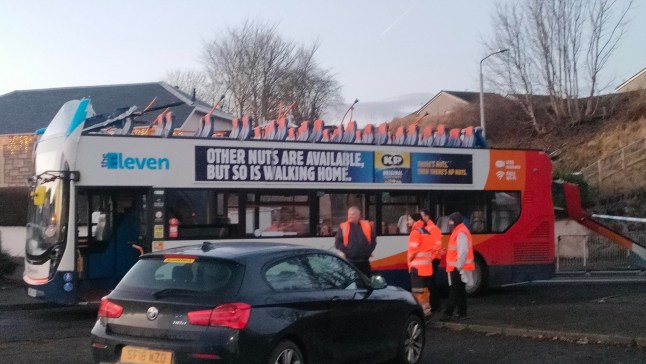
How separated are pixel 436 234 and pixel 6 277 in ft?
37.0

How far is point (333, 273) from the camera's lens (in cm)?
851

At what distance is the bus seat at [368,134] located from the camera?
16344 millimetres

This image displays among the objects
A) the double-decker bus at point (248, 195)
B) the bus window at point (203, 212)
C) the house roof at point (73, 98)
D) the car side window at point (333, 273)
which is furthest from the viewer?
the house roof at point (73, 98)

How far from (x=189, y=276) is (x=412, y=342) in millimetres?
3218

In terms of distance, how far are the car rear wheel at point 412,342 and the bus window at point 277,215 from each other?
567 centimetres

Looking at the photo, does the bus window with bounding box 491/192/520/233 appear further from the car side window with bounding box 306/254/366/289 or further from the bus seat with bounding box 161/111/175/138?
the car side window with bounding box 306/254/366/289

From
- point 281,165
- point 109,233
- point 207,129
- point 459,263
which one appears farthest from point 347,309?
point 109,233

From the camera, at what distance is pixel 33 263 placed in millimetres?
13812

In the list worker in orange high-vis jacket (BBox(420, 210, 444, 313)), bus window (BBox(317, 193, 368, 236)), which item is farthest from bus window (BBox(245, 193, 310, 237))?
worker in orange high-vis jacket (BBox(420, 210, 444, 313))

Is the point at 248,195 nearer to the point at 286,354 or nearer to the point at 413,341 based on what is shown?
the point at 413,341

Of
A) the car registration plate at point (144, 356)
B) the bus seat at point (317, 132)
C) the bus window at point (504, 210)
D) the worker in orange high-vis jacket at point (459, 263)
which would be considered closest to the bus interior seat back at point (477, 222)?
A: the bus window at point (504, 210)

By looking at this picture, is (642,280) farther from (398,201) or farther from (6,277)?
(6,277)

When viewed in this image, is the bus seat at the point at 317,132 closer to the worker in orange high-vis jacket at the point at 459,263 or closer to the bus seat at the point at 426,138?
the bus seat at the point at 426,138

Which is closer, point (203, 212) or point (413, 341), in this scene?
point (413, 341)
